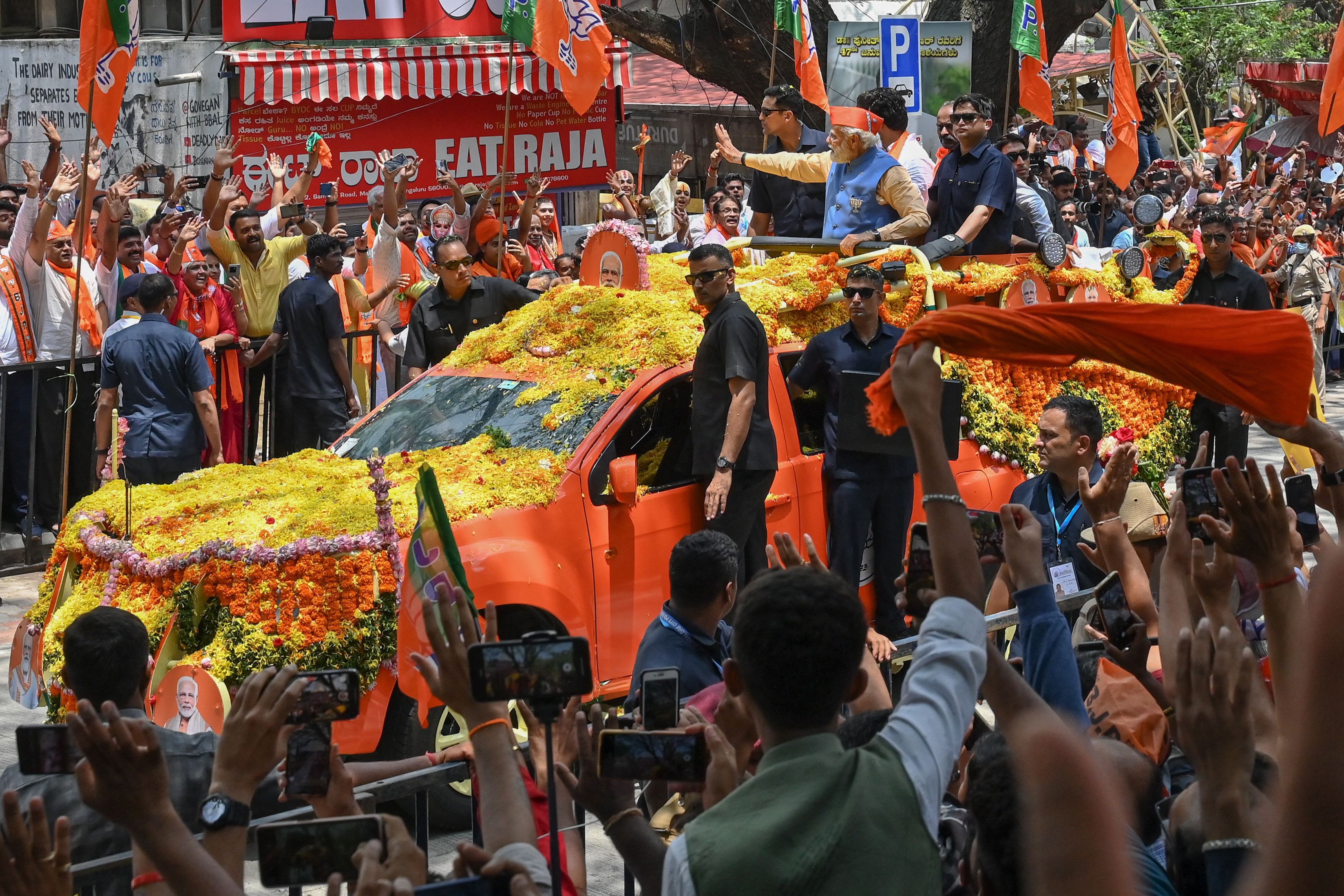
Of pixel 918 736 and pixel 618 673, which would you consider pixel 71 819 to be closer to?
pixel 918 736

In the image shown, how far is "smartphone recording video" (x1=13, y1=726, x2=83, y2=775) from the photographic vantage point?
2.86 m

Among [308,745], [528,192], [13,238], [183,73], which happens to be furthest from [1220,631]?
[183,73]

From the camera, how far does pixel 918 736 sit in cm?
257

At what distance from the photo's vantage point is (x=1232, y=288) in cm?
1053

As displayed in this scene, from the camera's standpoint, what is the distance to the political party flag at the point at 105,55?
10.3 m

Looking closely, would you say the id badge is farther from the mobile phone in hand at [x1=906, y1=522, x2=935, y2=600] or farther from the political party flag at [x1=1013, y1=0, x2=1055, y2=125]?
the political party flag at [x1=1013, y1=0, x2=1055, y2=125]

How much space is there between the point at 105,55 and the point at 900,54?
883 centimetres

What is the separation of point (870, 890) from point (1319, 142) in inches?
1460

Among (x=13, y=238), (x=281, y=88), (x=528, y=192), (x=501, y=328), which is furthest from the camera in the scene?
(x=281, y=88)

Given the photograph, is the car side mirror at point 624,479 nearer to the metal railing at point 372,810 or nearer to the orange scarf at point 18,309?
the metal railing at point 372,810

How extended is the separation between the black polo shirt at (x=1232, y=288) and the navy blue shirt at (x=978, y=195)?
1647 millimetres

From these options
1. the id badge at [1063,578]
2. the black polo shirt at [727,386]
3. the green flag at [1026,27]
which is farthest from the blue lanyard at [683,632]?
the green flag at [1026,27]

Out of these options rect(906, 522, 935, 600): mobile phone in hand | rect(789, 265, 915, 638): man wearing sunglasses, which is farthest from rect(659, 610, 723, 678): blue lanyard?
rect(789, 265, 915, 638): man wearing sunglasses

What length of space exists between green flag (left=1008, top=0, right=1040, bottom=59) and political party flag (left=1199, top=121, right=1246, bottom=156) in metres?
13.6
